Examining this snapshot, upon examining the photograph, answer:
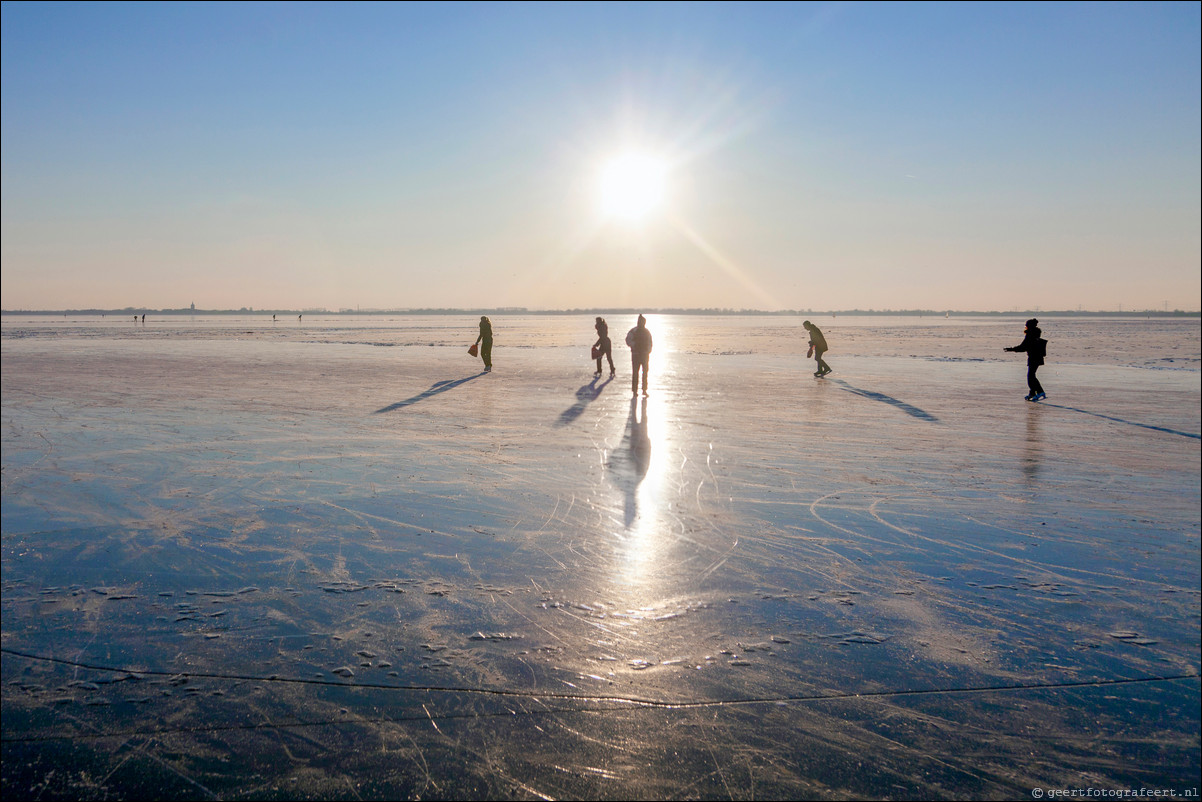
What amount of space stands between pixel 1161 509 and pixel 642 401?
10022 mm

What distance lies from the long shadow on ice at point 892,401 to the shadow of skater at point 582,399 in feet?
18.8

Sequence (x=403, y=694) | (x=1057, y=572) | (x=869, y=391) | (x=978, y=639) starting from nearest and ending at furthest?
(x=403, y=694)
(x=978, y=639)
(x=1057, y=572)
(x=869, y=391)

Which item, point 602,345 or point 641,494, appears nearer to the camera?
point 641,494

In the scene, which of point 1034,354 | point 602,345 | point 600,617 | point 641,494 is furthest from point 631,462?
point 602,345

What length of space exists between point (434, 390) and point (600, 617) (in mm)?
13895

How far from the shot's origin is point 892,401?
15.3 m

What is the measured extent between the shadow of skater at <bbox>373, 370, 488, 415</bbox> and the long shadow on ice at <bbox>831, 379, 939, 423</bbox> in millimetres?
9196

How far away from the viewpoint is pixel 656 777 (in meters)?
2.89

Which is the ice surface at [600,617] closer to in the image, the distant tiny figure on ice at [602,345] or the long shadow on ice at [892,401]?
the long shadow on ice at [892,401]

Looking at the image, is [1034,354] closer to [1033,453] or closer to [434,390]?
[1033,453]

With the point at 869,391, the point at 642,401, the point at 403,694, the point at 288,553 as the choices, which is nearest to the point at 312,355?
the point at 642,401

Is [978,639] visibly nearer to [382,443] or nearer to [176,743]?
[176,743]

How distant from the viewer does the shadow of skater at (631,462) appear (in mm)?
7012

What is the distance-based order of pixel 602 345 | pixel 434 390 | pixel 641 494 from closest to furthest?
pixel 641 494 < pixel 434 390 < pixel 602 345
